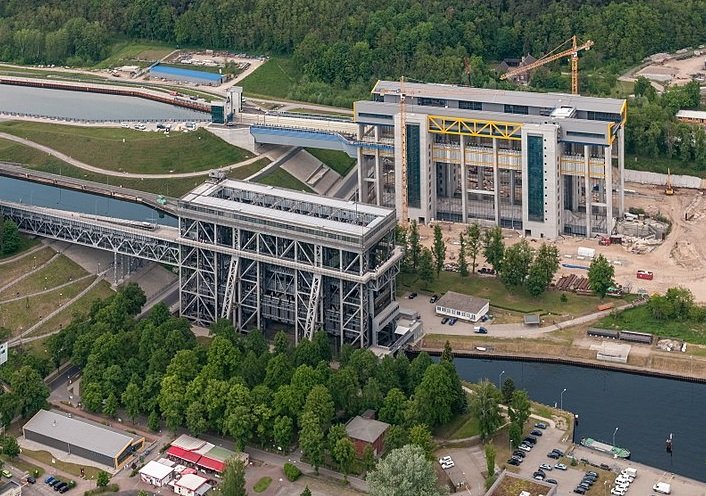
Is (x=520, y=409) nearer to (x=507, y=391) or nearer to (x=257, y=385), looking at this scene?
(x=507, y=391)

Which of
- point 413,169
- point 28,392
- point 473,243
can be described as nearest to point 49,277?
point 28,392

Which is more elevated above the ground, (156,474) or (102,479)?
(102,479)

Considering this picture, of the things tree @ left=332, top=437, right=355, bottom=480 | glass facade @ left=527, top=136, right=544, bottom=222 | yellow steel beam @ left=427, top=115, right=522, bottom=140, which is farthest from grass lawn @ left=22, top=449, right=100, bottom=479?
yellow steel beam @ left=427, top=115, right=522, bottom=140

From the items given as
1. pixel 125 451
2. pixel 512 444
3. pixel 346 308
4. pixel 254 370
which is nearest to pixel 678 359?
pixel 512 444

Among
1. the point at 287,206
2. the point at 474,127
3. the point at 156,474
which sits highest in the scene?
the point at 474,127

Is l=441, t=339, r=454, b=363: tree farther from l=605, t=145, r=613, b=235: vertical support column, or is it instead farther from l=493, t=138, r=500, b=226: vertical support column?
l=605, t=145, r=613, b=235: vertical support column

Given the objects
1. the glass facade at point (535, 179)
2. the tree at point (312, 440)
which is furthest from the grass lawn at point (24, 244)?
the glass facade at point (535, 179)

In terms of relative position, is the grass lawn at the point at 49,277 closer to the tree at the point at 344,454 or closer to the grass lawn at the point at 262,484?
the grass lawn at the point at 262,484

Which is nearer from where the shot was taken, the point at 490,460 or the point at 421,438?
the point at 490,460

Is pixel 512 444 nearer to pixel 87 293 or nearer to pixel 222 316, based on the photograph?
pixel 222 316
